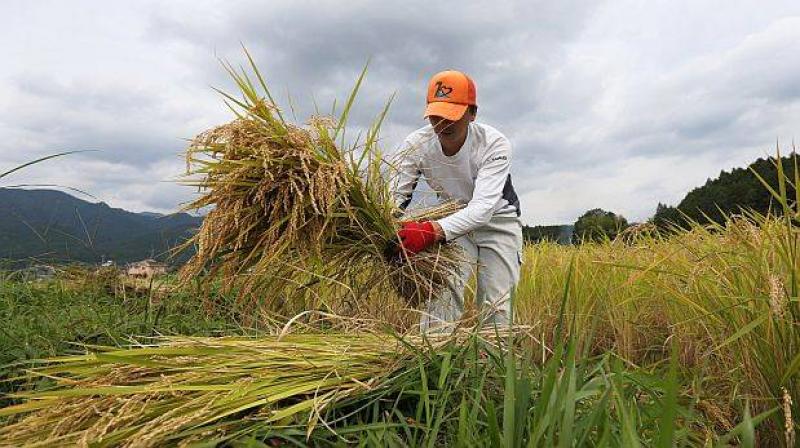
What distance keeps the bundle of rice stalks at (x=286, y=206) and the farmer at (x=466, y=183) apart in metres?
0.29

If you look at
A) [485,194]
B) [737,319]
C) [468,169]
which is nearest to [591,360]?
[737,319]

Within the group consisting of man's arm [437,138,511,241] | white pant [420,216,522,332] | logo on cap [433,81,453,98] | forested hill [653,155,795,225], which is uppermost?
forested hill [653,155,795,225]

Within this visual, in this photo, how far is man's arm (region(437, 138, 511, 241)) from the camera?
278 centimetres

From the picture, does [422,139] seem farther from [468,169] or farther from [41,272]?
[41,272]

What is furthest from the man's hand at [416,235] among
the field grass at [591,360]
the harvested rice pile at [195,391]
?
the harvested rice pile at [195,391]

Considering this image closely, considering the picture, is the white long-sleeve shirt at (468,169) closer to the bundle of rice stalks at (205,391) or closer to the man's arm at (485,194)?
the man's arm at (485,194)

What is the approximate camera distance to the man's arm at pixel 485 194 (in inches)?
109

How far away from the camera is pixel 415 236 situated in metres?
2.61

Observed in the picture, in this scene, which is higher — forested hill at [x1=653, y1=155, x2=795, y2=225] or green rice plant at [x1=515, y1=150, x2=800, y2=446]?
forested hill at [x1=653, y1=155, x2=795, y2=225]

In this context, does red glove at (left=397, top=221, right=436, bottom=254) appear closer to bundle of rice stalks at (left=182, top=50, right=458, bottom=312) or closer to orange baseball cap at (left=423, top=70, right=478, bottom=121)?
bundle of rice stalks at (left=182, top=50, right=458, bottom=312)

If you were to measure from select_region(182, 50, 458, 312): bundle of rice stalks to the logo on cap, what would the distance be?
598 millimetres

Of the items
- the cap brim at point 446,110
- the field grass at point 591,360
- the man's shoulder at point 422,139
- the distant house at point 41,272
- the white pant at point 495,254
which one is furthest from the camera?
the distant house at point 41,272

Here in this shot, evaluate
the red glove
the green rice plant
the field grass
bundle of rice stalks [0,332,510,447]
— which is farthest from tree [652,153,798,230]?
bundle of rice stalks [0,332,510,447]

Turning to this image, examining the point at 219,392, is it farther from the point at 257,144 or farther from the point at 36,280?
the point at 36,280
